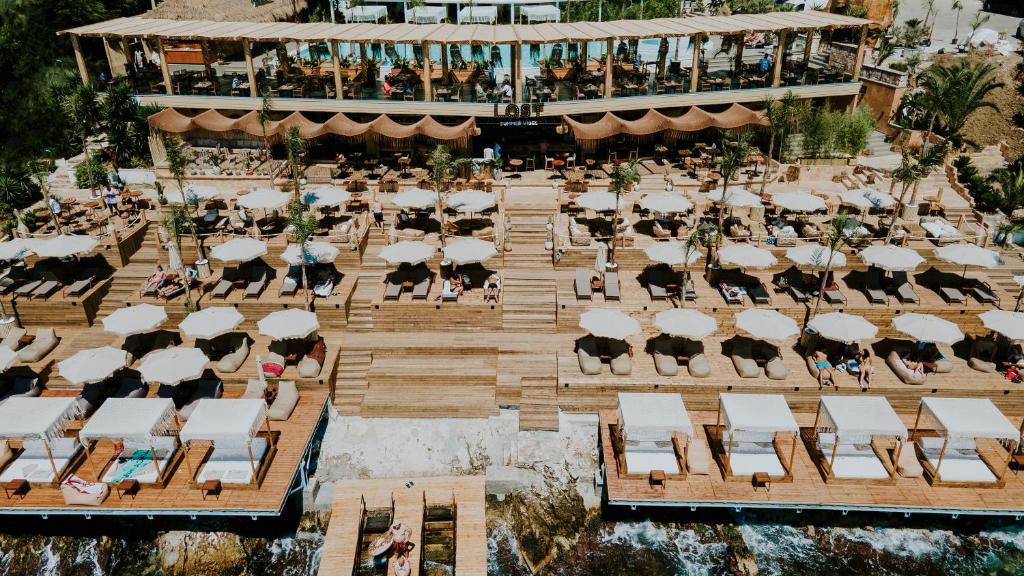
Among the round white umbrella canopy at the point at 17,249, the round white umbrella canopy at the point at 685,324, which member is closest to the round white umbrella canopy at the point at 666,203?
the round white umbrella canopy at the point at 685,324

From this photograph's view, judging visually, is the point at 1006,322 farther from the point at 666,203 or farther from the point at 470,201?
the point at 470,201

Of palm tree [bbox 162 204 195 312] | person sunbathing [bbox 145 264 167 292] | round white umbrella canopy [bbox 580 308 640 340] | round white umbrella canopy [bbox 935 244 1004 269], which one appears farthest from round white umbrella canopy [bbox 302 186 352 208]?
round white umbrella canopy [bbox 935 244 1004 269]

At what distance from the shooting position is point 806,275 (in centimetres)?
2703

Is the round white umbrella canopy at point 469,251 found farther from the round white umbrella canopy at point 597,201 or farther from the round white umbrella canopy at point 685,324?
the round white umbrella canopy at point 685,324

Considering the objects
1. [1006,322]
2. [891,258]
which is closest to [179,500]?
[891,258]

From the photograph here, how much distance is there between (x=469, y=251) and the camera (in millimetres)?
25578

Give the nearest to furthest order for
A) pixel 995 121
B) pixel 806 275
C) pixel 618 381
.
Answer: pixel 618 381, pixel 806 275, pixel 995 121

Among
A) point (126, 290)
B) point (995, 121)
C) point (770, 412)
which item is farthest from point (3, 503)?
point (995, 121)

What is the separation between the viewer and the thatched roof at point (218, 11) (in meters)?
49.6

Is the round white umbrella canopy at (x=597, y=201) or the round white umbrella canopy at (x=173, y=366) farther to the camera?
the round white umbrella canopy at (x=597, y=201)

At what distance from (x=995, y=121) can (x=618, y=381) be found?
1468 inches

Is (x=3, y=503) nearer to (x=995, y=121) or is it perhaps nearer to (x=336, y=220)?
(x=336, y=220)

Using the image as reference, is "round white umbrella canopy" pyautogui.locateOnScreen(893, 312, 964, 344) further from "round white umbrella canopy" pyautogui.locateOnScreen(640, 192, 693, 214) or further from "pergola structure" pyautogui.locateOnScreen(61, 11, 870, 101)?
"pergola structure" pyautogui.locateOnScreen(61, 11, 870, 101)

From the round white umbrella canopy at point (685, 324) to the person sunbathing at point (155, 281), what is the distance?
1999 centimetres
